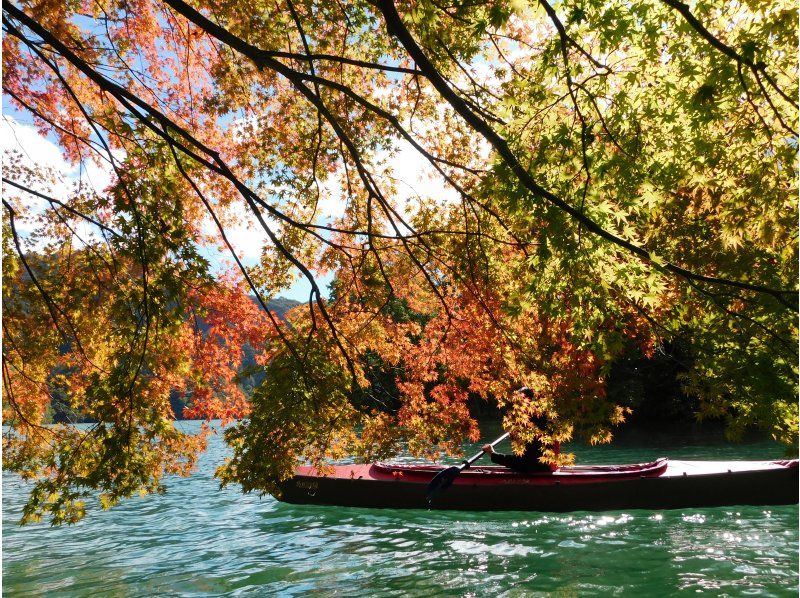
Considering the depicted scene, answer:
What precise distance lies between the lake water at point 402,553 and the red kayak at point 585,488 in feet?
0.80

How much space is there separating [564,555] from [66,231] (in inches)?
319

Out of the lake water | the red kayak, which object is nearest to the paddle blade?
the lake water

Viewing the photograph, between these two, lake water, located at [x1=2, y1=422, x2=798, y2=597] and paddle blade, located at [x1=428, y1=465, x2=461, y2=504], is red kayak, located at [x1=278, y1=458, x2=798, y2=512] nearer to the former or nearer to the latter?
lake water, located at [x1=2, y1=422, x2=798, y2=597]

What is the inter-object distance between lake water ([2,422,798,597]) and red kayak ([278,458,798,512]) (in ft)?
0.80

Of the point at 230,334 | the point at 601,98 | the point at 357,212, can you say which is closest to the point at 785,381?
the point at 601,98

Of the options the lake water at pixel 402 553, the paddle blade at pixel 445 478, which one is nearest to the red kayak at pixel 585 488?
the lake water at pixel 402 553

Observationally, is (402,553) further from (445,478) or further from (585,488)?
(585,488)

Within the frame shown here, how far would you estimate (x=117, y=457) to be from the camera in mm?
6223

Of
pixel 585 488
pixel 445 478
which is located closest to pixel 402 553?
pixel 445 478

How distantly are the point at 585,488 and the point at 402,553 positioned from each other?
399cm

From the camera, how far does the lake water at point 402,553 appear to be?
724 centimetres

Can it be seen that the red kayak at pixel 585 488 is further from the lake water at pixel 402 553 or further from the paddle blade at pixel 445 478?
the paddle blade at pixel 445 478

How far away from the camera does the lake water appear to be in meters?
7.24

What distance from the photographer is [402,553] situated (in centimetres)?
885
